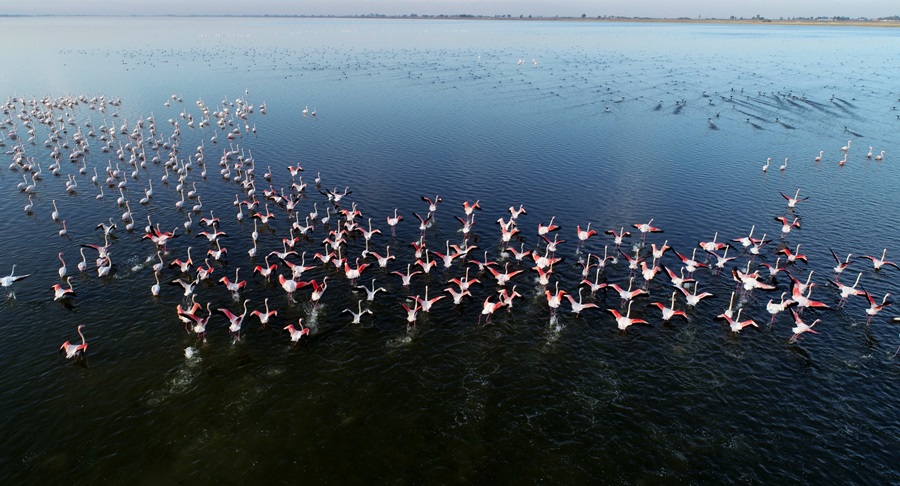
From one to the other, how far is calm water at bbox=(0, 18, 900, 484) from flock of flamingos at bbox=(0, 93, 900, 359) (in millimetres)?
465

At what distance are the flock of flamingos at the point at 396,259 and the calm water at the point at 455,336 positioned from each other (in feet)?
1.53

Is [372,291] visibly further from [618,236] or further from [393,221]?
[618,236]

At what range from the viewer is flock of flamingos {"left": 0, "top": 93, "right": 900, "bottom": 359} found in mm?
35094

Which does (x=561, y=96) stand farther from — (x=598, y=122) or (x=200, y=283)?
(x=200, y=283)

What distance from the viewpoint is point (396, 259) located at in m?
43.2

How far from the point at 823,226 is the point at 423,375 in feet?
151

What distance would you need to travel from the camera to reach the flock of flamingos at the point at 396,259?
115 feet

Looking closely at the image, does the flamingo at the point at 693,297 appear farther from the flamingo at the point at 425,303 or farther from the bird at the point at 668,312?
the flamingo at the point at 425,303

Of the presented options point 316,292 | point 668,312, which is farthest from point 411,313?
point 668,312

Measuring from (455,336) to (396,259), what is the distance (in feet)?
41.0

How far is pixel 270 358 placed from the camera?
30141 millimetres

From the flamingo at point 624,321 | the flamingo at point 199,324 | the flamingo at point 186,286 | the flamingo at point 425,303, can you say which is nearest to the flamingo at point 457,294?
the flamingo at point 425,303

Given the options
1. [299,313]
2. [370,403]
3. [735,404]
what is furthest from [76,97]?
[735,404]

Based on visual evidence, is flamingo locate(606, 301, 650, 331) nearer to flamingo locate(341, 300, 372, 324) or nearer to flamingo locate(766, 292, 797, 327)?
flamingo locate(766, 292, 797, 327)
